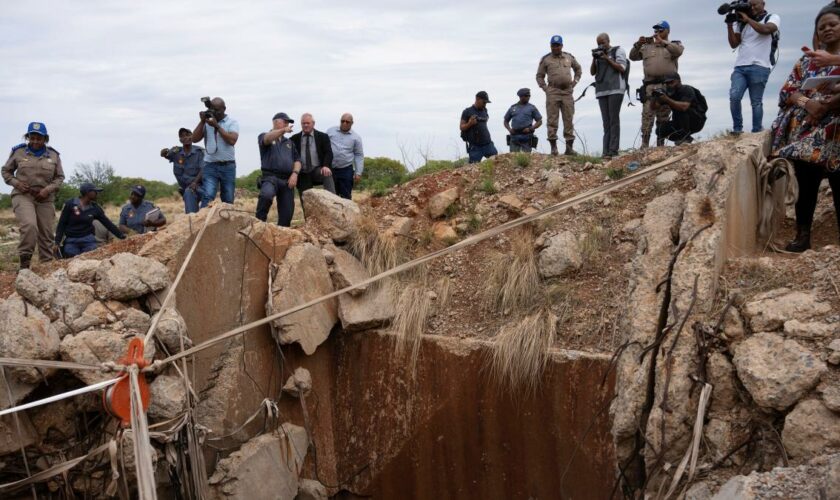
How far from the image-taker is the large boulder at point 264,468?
21.6 ft

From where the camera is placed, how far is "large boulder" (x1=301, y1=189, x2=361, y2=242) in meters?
7.88

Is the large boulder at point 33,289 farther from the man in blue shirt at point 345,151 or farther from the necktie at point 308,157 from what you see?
the man in blue shirt at point 345,151

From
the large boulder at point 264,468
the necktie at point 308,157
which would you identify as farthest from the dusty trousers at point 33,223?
the large boulder at point 264,468

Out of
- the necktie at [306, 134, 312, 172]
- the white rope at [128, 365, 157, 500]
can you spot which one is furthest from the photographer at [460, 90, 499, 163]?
the white rope at [128, 365, 157, 500]

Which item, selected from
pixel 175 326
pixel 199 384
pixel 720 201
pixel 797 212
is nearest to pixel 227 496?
pixel 199 384

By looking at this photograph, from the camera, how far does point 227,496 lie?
6598 mm

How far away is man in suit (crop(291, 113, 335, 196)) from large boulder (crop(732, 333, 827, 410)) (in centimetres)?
592

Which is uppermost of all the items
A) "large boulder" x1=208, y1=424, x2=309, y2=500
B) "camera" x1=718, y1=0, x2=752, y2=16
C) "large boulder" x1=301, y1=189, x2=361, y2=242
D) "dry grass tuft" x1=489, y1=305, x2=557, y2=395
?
"camera" x1=718, y1=0, x2=752, y2=16

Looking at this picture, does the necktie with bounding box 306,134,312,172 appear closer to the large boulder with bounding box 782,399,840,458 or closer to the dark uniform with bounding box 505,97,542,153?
the dark uniform with bounding box 505,97,542,153

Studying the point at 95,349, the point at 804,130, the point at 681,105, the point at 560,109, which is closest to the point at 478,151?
the point at 560,109

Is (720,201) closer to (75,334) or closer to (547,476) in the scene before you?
(547,476)

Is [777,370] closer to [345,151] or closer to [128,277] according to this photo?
[128,277]

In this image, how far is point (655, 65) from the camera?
8688mm

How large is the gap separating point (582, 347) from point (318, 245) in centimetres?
284
